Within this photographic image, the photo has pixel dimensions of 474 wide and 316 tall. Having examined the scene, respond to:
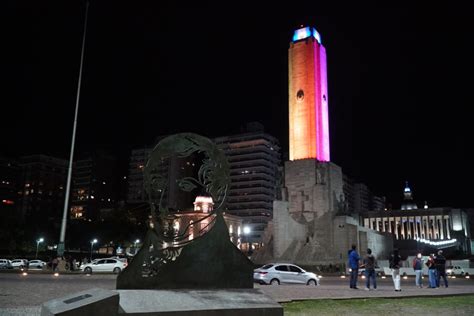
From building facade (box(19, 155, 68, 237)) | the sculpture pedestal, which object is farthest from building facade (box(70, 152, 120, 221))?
the sculpture pedestal

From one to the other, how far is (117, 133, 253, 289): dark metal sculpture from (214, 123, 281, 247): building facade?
8980 cm

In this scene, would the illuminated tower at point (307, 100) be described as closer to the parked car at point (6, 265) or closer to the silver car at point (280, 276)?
the silver car at point (280, 276)

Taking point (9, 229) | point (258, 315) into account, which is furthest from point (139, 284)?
point (9, 229)

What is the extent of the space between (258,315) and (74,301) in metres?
3.27

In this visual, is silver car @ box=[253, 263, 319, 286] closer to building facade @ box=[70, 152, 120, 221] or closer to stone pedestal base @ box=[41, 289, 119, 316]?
stone pedestal base @ box=[41, 289, 119, 316]

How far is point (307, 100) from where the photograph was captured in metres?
53.5

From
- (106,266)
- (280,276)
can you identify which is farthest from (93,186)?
(280,276)

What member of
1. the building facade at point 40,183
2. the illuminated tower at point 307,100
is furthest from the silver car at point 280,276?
the building facade at point 40,183

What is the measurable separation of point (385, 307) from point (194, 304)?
7172 mm

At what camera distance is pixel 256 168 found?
10712 centimetres

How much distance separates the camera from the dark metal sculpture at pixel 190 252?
10.4 meters

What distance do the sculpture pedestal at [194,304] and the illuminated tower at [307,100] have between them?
44.4 metres

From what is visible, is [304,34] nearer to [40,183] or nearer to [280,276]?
[280,276]

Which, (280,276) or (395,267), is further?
(280,276)
